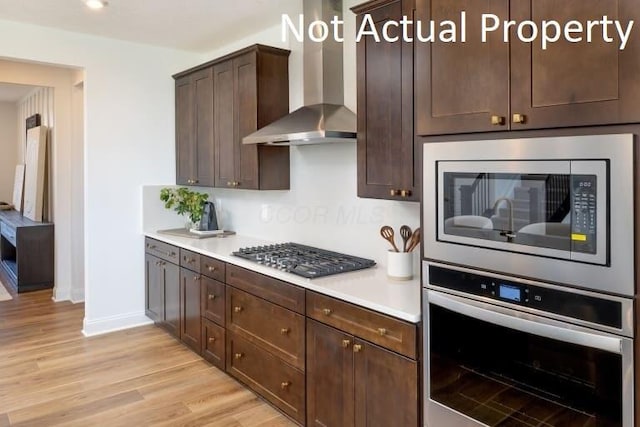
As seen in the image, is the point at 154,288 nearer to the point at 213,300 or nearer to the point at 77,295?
the point at 213,300

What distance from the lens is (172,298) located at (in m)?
4.19

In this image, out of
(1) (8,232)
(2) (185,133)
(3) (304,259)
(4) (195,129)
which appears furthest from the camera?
(1) (8,232)

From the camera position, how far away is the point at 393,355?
213 centimetres

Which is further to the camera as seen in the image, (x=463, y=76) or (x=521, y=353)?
(x=463, y=76)

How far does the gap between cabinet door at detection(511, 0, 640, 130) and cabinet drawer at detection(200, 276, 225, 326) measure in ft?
8.01

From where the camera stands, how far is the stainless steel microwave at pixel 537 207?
4.68ft

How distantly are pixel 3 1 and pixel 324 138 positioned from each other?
257 cm

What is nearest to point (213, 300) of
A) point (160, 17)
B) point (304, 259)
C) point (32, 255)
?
point (304, 259)

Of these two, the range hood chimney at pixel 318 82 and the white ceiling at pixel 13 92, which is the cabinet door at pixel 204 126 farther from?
the white ceiling at pixel 13 92

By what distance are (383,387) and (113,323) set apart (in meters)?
3.28

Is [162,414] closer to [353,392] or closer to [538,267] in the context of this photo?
[353,392]

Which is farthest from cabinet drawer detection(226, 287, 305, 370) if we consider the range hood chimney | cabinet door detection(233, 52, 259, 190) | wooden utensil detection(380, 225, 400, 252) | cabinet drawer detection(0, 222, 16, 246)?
cabinet drawer detection(0, 222, 16, 246)

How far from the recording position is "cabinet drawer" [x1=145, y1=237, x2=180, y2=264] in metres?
4.12

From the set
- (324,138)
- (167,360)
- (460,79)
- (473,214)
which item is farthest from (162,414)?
(460,79)
